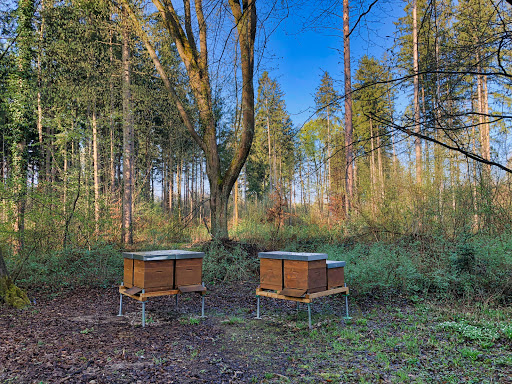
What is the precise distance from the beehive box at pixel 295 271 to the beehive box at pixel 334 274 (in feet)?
0.49

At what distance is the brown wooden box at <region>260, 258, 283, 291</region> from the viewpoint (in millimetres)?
5594

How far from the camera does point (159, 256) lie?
5.55m

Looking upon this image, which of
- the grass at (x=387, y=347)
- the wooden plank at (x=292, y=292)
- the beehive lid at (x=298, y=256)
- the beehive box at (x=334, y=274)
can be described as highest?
the beehive lid at (x=298, y=256)

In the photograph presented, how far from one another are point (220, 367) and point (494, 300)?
4951 millimetres

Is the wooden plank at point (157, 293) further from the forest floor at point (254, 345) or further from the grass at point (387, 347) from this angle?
the grass at point (387, 347)

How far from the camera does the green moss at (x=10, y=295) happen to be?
6.30 metres

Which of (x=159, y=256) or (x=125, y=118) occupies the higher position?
(x=125, y=118)

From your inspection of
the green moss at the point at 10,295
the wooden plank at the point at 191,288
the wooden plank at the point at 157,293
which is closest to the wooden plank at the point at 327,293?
the wooden plank at the point at 191,288

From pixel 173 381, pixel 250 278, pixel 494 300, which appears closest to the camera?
pixel 173 381

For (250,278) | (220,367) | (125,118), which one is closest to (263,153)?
(125,118)

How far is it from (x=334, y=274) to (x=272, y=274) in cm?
101

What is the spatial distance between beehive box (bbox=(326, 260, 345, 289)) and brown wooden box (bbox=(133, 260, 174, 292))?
2485 millimetres

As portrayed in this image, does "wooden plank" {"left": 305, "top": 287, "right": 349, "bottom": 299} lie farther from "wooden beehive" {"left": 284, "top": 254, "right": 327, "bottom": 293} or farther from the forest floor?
the forest floor

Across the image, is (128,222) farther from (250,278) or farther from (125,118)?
(250,278)
